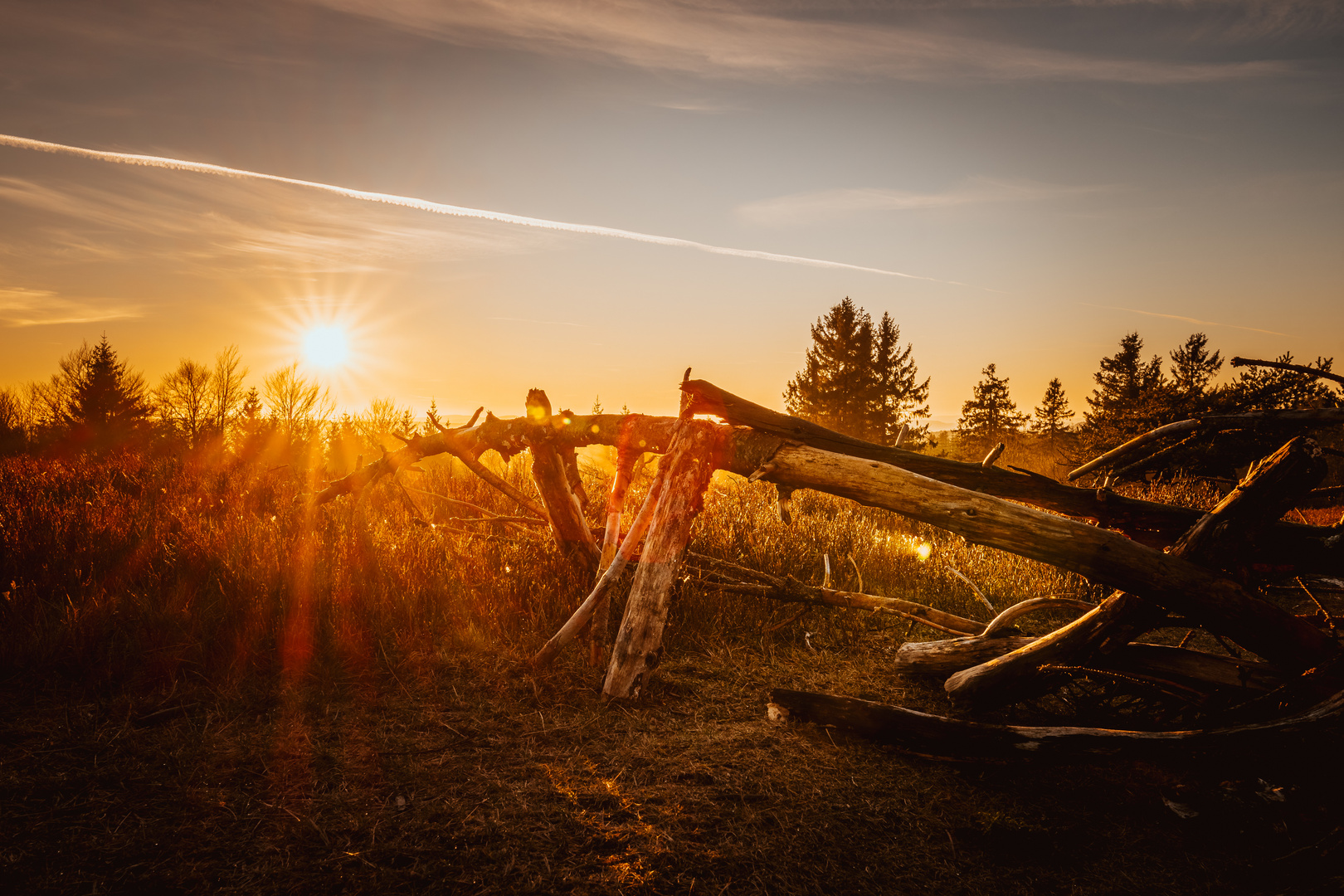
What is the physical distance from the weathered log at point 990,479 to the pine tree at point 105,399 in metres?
24.8

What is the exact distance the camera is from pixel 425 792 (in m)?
2.87

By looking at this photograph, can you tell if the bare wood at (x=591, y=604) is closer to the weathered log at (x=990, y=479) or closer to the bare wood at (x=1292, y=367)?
the weathered log at (x=990, y=479)

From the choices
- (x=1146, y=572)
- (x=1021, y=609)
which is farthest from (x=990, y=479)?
(x=1021, y=609)

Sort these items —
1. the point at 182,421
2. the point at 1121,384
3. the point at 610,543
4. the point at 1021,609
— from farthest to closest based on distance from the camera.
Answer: the point at 1121,384, the point at 182,421, the point at 610,543, the point at 1021,609

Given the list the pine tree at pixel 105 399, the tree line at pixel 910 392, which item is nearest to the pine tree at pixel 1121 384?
the tree line at pixel 910 392

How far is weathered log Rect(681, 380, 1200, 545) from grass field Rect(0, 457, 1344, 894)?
1310mm

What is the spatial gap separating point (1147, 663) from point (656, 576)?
308cm

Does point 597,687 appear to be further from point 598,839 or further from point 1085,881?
point 1085,881

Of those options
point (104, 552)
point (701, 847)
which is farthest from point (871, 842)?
point (104, 552)

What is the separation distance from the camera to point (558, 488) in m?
5.55

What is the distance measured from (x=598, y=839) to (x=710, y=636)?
2.60m

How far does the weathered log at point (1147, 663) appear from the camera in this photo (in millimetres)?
3295

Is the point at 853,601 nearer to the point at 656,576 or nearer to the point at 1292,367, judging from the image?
the point at 656,576

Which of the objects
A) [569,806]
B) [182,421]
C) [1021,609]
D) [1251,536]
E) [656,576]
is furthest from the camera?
[182,421]
